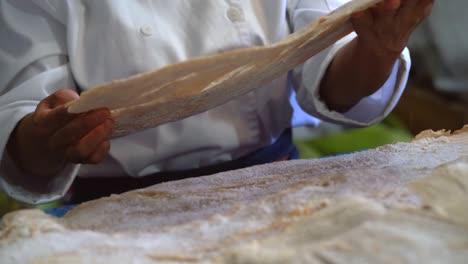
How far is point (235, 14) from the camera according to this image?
784mm

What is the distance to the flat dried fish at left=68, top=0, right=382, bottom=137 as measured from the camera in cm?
49

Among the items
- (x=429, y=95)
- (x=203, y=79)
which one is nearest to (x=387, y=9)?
(x=203, y=79)

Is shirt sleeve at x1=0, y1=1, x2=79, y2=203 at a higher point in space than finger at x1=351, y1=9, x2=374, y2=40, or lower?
lower

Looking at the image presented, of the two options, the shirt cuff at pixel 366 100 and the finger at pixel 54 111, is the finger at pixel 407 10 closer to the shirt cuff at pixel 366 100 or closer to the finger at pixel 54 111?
the shirt cuff at pixel 366 100

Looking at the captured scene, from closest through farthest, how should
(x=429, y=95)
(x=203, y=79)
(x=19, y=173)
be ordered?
1. (x=203, y=79)
2. (x=19, y=173)
3. (x=429, y=95)

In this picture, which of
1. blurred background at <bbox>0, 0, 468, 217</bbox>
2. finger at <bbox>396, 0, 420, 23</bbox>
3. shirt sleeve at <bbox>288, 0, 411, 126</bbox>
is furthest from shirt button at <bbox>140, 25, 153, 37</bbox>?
blurred background at <bbox>0, 0, 468, 217</bbox>

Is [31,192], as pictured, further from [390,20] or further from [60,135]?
[390,20]

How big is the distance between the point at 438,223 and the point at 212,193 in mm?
225

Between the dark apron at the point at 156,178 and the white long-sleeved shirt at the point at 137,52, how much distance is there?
0.01 meters

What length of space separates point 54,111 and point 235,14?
30 cm

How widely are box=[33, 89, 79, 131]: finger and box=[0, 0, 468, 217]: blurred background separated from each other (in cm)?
118

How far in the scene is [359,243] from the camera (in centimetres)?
37

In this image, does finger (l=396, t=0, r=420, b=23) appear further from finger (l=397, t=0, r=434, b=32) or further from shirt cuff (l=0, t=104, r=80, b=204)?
shirt cuff (l=0, t=104, r=80, b=204)

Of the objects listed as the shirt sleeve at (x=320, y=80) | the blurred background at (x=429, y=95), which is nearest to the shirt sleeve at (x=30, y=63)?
the shirt sleeve at (x=320, y=80)
